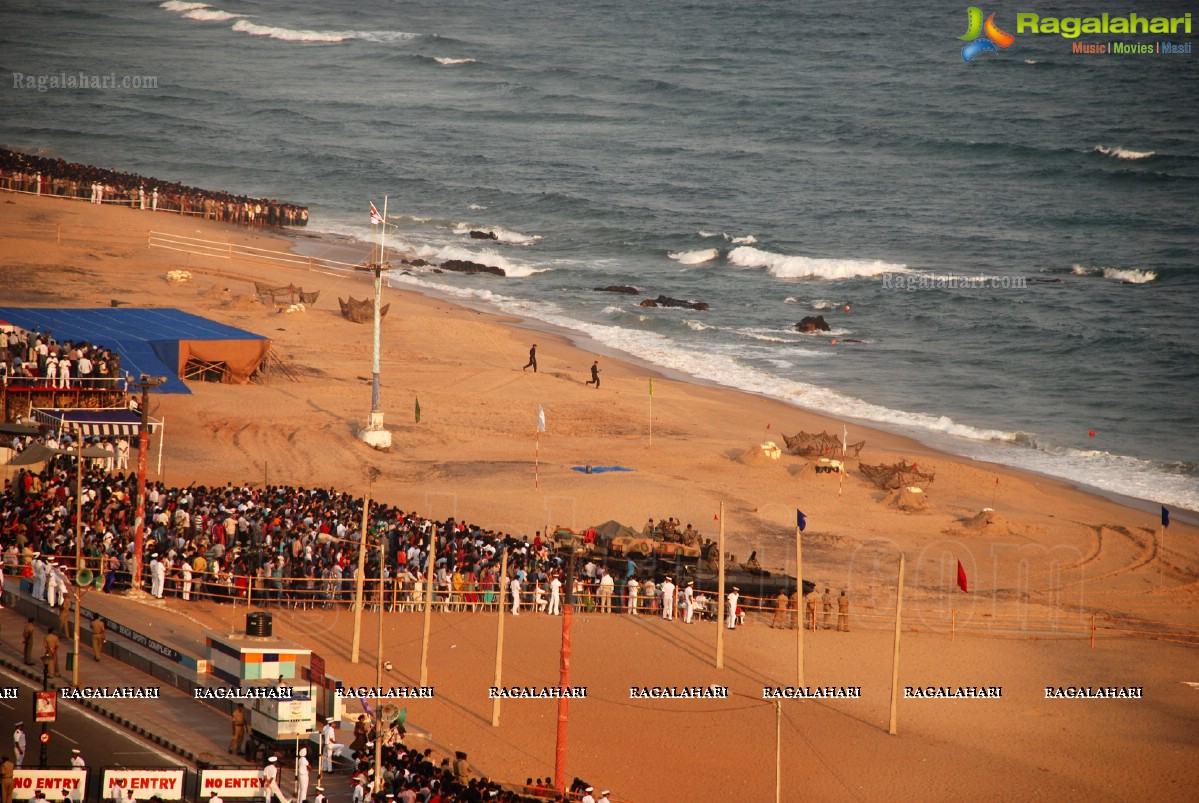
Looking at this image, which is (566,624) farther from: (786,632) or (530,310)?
(530,310)

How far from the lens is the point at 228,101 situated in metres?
110

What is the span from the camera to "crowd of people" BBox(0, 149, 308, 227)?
6562 centimetres

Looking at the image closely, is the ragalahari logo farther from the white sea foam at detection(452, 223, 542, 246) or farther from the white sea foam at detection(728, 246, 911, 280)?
the white sea foam at detection(452, 223, 542, 246)

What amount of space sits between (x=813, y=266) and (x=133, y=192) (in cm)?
3518

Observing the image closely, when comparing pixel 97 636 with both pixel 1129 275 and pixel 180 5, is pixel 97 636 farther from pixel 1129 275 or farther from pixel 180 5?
pixel 180 5

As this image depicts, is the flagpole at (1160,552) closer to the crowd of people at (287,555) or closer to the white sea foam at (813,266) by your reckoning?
the crowd of people at (287,555)

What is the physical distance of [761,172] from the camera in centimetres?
9394

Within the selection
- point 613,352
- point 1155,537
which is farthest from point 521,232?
point 1155,537

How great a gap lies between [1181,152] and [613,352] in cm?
5254

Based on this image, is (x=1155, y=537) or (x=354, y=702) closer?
(x=354, y=702)

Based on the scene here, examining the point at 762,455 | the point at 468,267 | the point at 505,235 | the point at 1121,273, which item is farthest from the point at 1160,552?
the point at 505,235

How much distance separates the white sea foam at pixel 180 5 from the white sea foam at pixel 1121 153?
100 metres

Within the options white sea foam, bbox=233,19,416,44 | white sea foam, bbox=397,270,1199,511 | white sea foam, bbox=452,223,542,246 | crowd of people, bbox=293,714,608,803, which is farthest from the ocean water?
crowd of people, bbox=293,714,608,803

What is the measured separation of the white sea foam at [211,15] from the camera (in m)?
144
